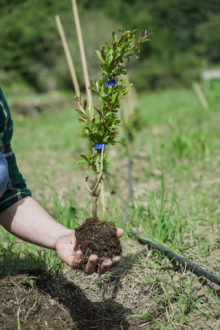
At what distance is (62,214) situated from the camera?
6.72ft

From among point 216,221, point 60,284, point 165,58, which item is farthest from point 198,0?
point 165,58

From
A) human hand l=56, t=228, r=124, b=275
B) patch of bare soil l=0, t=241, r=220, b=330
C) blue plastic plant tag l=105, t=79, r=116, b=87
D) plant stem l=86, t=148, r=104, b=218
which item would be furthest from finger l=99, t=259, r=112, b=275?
blue plastic plant tag l=105, t=79, r=116, b=87

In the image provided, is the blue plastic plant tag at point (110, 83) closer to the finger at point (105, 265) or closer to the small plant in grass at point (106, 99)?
the small plant in grass at point (106, 99)

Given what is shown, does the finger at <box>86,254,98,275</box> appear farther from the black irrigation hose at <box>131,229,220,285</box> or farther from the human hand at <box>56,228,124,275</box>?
the black irrigation hose at <box>131,229,220,285</box>

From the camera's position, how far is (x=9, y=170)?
1.38m

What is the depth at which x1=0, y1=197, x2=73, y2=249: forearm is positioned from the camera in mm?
1202

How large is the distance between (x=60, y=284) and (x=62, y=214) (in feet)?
1.84

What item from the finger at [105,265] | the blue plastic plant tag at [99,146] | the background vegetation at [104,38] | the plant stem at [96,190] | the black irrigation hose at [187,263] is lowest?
the black irrigation hose at [187,263]

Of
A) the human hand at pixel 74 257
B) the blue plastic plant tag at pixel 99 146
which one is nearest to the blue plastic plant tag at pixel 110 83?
the blue plastic plant tag at pixel 99 146

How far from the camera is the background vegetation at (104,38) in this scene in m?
9.79

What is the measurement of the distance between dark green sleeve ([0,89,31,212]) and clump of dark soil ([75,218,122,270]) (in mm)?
365

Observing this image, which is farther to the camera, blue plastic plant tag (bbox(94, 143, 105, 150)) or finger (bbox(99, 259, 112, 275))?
blue plastic plant tag (bbox(94, 143, 105, 150))

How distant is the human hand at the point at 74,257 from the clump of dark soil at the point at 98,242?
21 mm

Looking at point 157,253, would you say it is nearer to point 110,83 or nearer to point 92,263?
point 92,263
